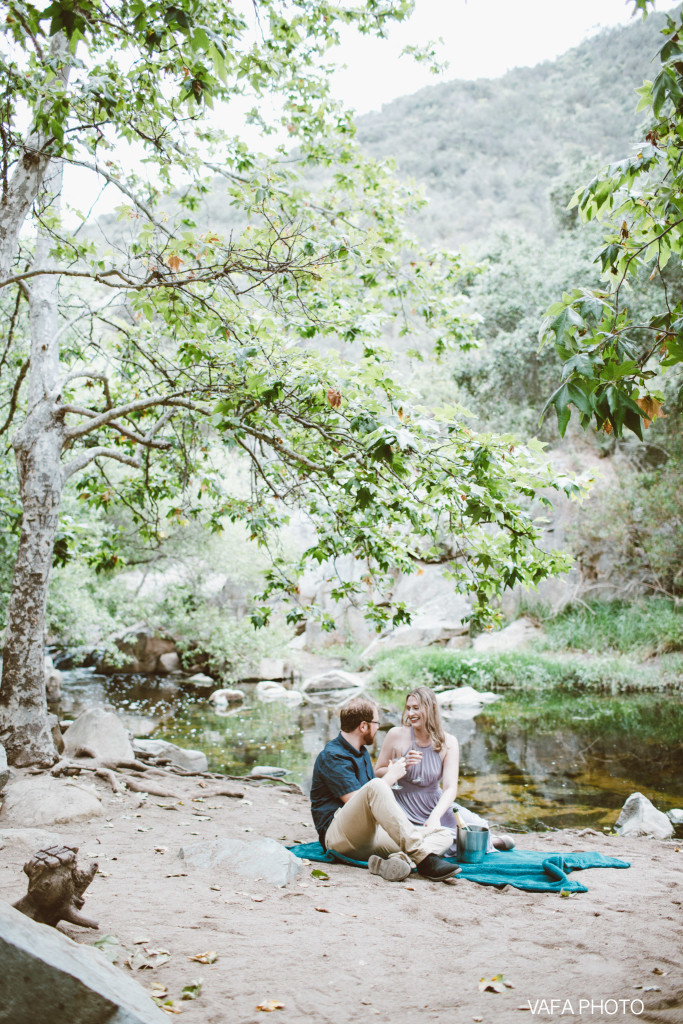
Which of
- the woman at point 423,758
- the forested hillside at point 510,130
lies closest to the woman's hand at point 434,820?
the woman at point 423,758

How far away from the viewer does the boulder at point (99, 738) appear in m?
7.48

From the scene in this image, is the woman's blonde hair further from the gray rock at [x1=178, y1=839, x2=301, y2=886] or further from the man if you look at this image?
the gray rock at [x1=178, y1=839, x2=301, y2=886]

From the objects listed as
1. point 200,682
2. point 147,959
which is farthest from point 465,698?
point 147,959

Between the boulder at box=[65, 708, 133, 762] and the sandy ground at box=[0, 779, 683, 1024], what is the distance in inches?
95.0

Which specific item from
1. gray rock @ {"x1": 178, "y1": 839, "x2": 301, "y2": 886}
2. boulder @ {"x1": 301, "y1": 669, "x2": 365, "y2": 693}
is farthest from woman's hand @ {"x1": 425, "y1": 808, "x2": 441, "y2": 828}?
boulder @ {"x1": 301, "y1": 669, "x2": 365, "y2": 693}

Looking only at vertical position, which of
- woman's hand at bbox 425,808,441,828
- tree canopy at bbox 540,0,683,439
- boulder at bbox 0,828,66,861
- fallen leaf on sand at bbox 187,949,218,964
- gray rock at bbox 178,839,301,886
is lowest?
gray rock at bbox 178,839,301,886

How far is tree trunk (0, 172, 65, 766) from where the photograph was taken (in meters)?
6.29

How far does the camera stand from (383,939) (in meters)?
3.26

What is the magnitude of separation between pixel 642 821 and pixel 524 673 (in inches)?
400

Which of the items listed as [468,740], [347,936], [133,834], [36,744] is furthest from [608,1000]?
[468,740]

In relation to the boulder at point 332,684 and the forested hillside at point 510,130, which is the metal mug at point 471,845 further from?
the forested hillside at point 510,130

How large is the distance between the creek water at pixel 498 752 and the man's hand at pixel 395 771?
2958 millimetres

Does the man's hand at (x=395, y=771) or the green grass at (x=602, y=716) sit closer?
the man's hand at (x=395, y=771)

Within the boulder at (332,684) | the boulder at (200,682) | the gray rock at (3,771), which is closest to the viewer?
the gray rock at (3,771)
